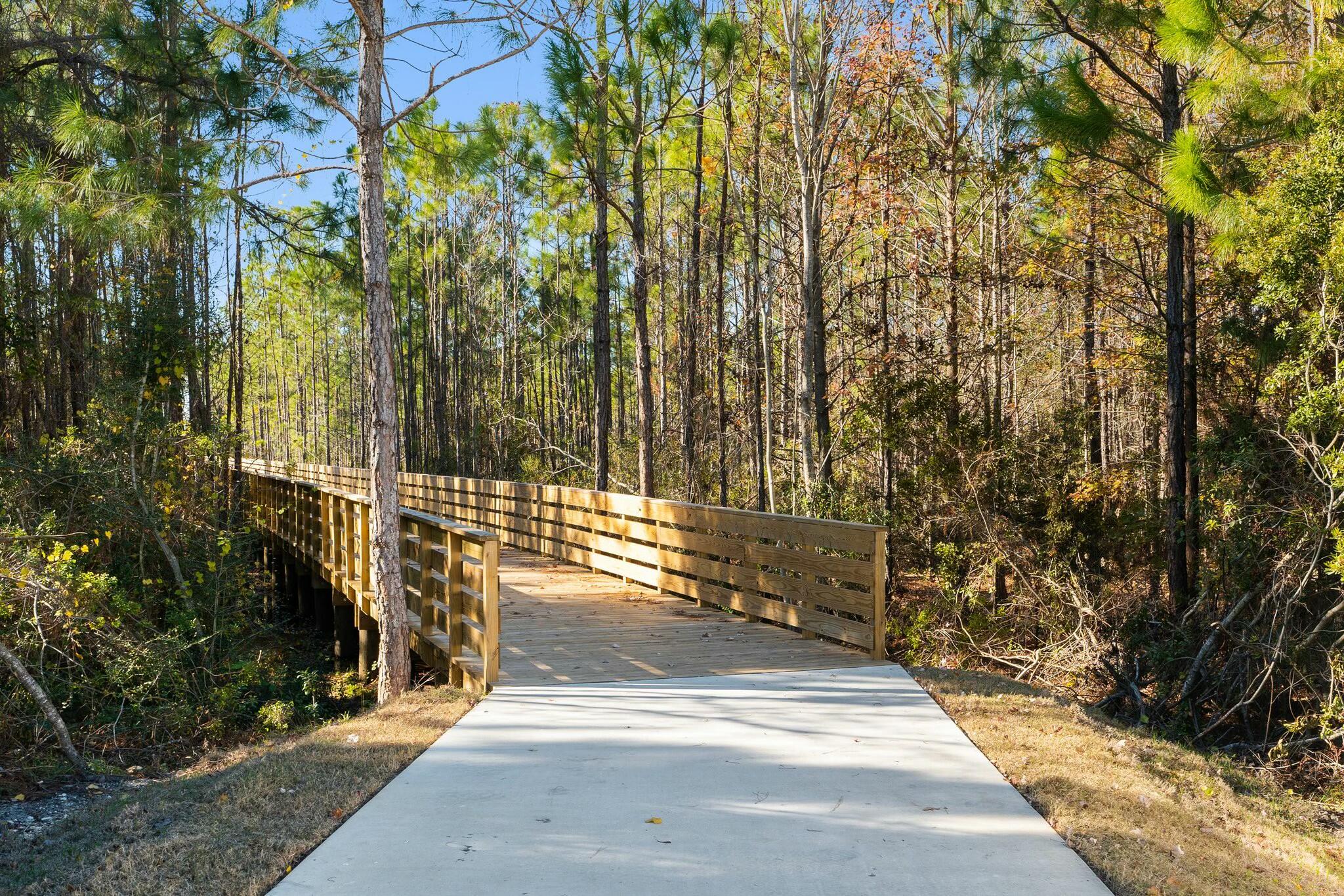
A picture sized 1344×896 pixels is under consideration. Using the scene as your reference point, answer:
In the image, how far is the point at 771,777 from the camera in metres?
4.72

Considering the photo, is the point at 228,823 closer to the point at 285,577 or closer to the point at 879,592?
the point at 879,592

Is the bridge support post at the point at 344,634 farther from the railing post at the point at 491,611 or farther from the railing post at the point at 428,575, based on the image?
the railing post at the point at 491,611

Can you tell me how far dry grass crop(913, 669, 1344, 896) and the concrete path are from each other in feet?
0.55

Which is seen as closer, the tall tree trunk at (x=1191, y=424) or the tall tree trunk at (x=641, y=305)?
the tall tree trunk at (x=1191, y=424)

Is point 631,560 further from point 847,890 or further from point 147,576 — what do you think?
point 847,890

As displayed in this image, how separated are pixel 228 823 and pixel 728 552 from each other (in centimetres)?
547

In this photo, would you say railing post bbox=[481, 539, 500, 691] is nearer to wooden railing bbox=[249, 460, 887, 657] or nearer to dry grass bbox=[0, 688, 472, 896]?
dry grass bbox=[0, 688, 472, 896]

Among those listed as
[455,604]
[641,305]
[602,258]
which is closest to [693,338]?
[641,305]

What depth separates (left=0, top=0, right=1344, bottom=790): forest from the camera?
796 cm

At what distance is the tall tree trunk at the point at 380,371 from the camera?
25.2 ft

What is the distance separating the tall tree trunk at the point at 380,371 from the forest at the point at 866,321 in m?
0.04

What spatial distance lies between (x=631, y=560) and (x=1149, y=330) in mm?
6531

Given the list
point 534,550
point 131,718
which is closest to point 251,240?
point 534,550

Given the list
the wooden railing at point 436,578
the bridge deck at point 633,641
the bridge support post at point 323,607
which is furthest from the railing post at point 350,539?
the bridge support post at point 323,607
